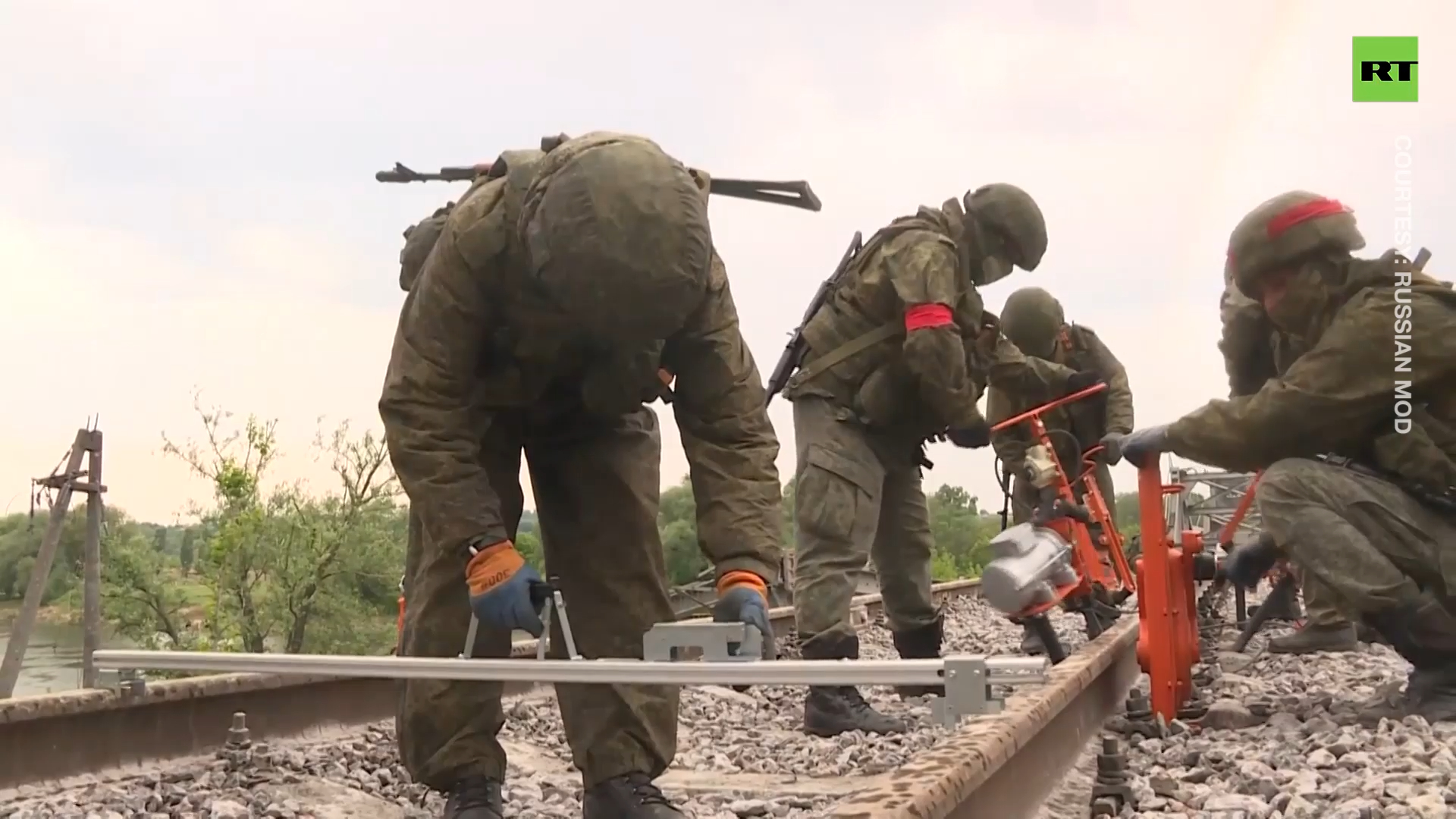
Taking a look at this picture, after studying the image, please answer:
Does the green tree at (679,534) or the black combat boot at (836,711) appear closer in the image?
the black combat boot at (836,711)

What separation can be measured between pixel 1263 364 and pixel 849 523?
214 cm

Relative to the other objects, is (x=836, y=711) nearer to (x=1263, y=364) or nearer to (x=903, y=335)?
(x=903, y=335)

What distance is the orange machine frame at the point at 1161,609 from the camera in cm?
342

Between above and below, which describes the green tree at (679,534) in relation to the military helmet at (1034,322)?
below

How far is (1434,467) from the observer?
313 cm

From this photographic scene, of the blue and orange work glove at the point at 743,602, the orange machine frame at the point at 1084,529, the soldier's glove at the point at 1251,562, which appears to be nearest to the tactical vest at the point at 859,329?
the orange machine frame at the point at 1084,529

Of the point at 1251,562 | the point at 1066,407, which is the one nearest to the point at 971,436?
the point at 1251,562

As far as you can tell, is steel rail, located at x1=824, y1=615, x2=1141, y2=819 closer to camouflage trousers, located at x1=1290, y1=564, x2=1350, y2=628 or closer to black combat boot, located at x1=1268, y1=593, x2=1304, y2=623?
camouflage trousers, located at x1=1290, y1=564, x2=1350, y2=628

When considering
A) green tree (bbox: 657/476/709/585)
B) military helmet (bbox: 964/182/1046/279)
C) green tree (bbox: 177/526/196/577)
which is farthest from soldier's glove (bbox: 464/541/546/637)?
green tree (bbox: 177/526/196/577)

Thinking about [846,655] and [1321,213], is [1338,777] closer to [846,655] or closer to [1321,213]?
[1321,213]

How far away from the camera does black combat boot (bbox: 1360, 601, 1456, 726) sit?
304cm

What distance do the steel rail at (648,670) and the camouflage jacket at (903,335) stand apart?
7.11 ft

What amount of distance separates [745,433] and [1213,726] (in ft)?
5.29

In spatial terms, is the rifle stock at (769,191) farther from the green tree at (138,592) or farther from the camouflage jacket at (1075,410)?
the green tree at (138,592)
